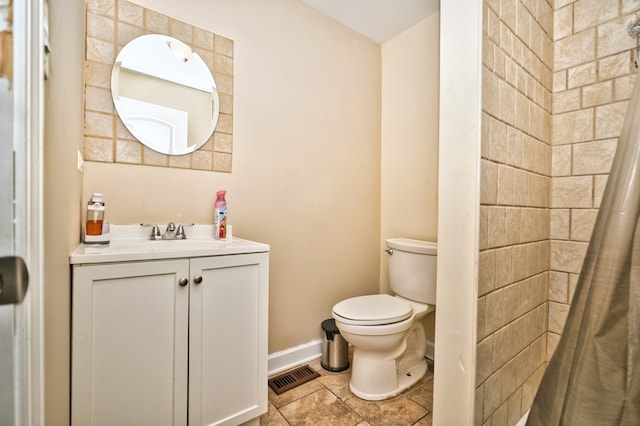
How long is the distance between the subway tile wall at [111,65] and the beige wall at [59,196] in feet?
0.95

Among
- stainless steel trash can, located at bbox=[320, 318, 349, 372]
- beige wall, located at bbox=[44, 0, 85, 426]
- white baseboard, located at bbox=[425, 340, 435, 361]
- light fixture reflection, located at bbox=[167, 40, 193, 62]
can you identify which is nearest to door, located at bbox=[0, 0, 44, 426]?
beige wall, located at bbox=[44, 0, 85, 426]

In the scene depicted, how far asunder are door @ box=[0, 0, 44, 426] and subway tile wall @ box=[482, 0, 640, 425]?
1.07 meters

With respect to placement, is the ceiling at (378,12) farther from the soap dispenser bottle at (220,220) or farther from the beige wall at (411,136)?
the soap dispenser bottle at (220,220)

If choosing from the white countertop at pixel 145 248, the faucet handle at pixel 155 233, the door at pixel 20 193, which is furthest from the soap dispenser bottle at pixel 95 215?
the door at pixel 20 193

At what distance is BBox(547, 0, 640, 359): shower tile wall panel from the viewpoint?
1.20 meters

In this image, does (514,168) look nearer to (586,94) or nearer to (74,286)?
(586,94)

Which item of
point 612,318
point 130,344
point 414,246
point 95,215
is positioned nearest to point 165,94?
point 95,215

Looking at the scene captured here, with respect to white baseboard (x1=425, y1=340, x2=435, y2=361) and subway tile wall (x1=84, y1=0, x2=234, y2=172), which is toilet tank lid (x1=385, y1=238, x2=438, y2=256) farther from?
subway tile wall (x1=84, y1=0, x2=234, y2=172)

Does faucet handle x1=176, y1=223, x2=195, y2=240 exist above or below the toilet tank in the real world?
above

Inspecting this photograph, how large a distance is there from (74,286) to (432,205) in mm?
1781

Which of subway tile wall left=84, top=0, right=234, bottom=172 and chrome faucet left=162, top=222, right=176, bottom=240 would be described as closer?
subway tile wall left=84, top=0, right=234, bottom=172

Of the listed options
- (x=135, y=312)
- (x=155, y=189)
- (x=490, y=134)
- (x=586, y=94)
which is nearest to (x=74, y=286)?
(x=135, y=312)

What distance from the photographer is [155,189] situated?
1.31 metres

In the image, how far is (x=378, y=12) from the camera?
6.00 ft
